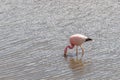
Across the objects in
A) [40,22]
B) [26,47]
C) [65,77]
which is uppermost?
[40,22]

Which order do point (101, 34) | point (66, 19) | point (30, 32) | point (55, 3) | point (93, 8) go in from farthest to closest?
point (55, 3), point (93, 8), point (66, 19), point (30, 32), point (101, 34)

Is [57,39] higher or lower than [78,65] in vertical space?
higher

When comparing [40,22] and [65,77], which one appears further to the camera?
[40,22]

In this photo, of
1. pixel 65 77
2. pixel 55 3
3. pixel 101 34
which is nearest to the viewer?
pixel 65 77

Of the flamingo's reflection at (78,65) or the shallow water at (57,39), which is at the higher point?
the shallow water at (57,39)

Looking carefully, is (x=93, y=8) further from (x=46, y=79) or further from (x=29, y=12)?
(x=46, y=79)

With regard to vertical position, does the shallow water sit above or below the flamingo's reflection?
above

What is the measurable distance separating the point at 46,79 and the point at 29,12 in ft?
19.3

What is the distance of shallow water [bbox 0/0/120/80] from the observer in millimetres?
8375

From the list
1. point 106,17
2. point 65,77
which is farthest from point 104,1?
point 65,77

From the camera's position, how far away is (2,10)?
14484 mm

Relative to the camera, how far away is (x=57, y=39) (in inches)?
406

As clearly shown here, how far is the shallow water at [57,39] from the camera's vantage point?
27.5 feet

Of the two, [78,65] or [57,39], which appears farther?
[57,39]
